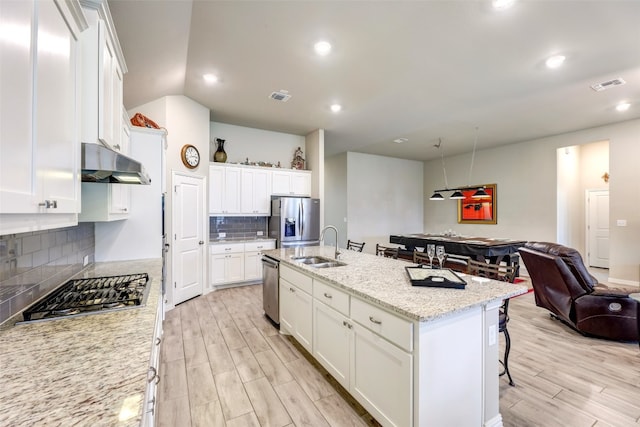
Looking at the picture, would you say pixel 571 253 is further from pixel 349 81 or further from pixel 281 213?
pixel 281 213

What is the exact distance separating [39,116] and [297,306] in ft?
7.51

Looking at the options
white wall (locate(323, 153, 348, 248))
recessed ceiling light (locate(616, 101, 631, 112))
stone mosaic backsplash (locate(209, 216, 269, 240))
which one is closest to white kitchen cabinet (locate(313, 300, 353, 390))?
stone mosaic backsplash (locate(209, 216, 269, 240))

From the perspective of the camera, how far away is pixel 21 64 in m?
0.83

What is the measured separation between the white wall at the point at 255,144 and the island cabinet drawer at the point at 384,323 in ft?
14.2

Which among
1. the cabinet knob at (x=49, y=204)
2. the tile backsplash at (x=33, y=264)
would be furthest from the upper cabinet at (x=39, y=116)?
the tile backsplash at (x=33, y=264)

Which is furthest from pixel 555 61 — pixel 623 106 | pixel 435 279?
pixel 435 279

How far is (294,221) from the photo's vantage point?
17.1 ft

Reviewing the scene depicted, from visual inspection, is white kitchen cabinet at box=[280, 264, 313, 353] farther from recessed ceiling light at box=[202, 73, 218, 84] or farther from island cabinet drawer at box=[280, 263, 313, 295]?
recessed ceiling light at box=[202, 73, 218, 84]

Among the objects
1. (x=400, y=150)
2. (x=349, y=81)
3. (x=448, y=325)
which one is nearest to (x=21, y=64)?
(x=448, y=325)

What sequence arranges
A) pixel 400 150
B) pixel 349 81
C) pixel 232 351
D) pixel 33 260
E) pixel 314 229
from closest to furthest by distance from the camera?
pixel 33 260
pixel 232 351
pixel 349 81
pixel 314 229
pixel 400 150

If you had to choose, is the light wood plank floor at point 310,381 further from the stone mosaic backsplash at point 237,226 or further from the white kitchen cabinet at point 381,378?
the stone mosaic backsplash at point 237,226

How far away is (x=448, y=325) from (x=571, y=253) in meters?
2.58

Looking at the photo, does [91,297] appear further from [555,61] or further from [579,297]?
[555,61]

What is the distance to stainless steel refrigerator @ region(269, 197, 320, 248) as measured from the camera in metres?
5.10
